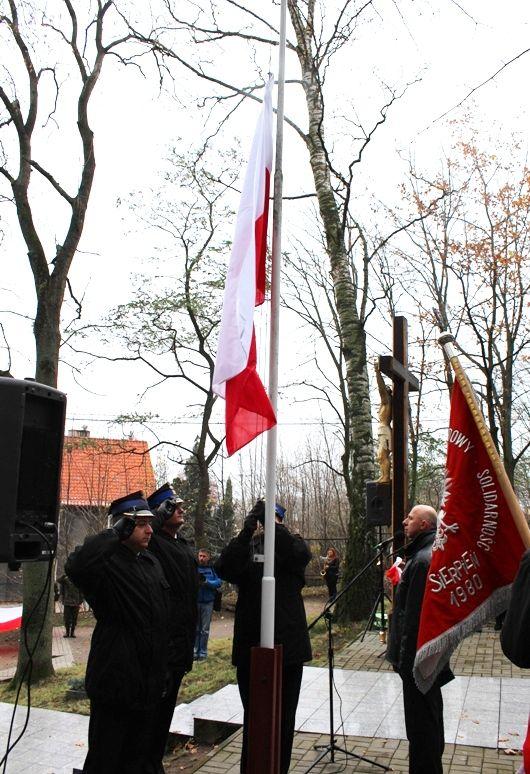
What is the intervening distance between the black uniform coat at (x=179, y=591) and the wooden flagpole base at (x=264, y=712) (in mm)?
1191

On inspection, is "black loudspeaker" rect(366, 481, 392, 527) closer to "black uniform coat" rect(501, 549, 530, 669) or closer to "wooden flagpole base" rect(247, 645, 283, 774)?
"wooden flagpole base" rect(247, 645, 283, 774)

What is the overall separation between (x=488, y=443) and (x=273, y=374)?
135 cm

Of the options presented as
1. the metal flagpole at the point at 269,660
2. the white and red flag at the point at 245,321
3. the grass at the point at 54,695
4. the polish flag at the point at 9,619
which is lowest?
the polish flag at the point at 9,619

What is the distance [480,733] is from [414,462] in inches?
728

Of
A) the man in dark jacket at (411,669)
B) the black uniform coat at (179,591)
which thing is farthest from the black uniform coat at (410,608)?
the black uniform coat at (179,591)

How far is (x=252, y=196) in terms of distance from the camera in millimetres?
4500

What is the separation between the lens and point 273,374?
4.22 metres

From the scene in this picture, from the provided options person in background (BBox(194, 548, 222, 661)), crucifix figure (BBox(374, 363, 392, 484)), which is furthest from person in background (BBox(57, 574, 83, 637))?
crucifix figure (BBox(374, 363, 392, 484))

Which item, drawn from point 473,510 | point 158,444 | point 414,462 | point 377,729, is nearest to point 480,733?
point 377,729

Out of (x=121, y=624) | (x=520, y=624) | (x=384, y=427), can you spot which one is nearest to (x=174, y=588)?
(x=121, y=624)

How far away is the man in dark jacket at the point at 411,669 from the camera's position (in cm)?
446

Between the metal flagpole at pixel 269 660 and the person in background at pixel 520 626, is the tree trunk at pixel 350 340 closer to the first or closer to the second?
the metal flagpole at pixel 269 660

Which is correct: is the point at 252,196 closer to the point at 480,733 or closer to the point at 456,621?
the point at 456,621

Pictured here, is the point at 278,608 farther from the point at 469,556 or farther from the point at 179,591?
the point at 469,556
